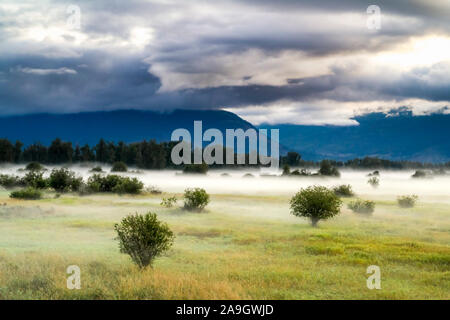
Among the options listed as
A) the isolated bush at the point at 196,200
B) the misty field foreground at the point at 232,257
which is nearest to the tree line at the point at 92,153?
the isolated bush at the point at 196,200

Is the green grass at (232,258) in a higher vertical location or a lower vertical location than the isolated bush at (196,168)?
lower

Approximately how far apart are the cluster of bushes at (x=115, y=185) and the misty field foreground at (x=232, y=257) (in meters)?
26.1

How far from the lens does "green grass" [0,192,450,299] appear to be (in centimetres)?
2119

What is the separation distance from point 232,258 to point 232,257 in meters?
0.27

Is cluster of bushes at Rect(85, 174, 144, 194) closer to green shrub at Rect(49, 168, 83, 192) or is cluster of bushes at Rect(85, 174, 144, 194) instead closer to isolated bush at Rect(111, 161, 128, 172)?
green shrub at Rect(49, 168, 83, 192)

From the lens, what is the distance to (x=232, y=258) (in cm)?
2892

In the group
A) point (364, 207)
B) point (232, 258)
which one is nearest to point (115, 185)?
point (364, 207)

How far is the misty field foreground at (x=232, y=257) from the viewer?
21.2 metres

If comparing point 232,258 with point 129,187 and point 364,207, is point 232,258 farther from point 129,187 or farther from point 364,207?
point 129,187

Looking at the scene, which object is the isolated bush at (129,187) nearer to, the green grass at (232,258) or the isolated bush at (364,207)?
the green grass at (232,258)

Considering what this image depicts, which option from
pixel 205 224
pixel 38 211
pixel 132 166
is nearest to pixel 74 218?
pixel 38 211
